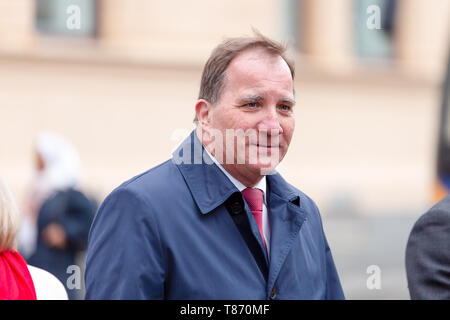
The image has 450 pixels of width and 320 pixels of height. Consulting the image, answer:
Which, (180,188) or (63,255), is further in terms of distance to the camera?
(63,255)

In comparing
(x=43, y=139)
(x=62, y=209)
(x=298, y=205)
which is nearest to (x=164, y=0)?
(x=43, y=139)

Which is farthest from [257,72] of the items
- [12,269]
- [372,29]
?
[372,29]

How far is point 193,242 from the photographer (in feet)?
8.63

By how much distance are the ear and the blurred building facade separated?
7775 millimetres

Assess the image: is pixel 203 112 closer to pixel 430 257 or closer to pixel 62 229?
pixel 430 257

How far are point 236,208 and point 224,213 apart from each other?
0.14ft

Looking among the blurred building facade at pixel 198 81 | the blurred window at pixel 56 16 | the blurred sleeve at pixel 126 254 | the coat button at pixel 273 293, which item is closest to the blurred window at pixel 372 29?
the blurred building facade at pixel 198 81

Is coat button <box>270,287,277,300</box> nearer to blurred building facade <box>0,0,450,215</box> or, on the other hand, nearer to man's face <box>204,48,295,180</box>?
man's face <box>204,48,295,180</box>

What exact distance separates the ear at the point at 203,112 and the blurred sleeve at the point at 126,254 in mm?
400

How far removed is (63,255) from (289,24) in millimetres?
10811

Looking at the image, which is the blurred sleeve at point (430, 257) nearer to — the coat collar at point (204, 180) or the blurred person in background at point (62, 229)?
the coat collar at point (204, 180)

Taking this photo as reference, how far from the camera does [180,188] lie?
9.00 ft

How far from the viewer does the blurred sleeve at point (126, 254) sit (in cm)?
252
